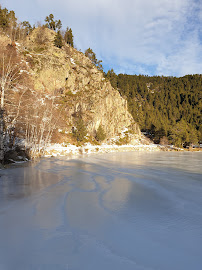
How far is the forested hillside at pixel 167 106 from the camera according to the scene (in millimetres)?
56938

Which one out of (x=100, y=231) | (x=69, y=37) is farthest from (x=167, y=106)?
(x=100, y=231)

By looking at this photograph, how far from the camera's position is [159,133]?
59.1 meters

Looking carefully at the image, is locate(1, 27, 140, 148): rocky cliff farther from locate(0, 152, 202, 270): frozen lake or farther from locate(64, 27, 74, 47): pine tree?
locate(0, 152, 202, 270): frozen lake

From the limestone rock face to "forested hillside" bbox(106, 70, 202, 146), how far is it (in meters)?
18.8

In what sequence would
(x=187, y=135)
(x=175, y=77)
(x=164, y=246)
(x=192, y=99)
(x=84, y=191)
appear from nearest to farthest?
(x=164, y=246) < (x=84, y=191) < (x=187, y=135) < (x=192, y=99) < (x=175, y=77)

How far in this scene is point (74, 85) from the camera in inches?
1743

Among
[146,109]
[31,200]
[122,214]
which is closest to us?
[122,214]

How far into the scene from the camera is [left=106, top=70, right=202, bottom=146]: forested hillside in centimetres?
5694

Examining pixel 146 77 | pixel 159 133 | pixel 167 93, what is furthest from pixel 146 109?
pixel 146 77

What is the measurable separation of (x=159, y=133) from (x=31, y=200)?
2339 inches

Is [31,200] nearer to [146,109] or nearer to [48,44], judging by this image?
[48,44]

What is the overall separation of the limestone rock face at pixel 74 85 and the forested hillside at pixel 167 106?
1879 centimetres

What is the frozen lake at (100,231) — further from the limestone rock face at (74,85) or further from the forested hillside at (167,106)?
the forested hillside at (167,106)

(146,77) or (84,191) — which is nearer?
(84,191)
